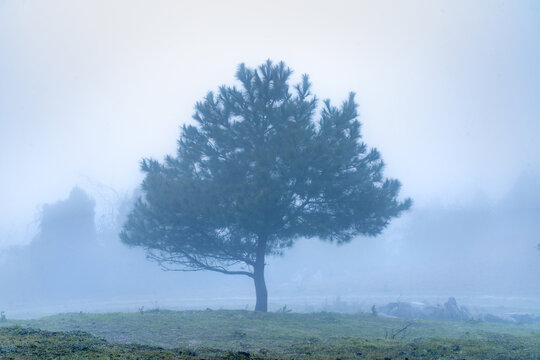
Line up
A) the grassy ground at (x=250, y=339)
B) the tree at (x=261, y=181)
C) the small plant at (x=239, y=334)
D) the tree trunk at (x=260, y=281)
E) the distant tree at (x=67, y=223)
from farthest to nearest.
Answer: the distant tree at (x=67, y=223) → the tree trunk at (x=260, y=281) → the tree at (x=261, y=181) → the small plant at (x=239, y=334) → the grassy ground at (x=250, y=339)

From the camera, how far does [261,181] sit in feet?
58.8

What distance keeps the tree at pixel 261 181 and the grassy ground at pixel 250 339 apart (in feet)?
10.9

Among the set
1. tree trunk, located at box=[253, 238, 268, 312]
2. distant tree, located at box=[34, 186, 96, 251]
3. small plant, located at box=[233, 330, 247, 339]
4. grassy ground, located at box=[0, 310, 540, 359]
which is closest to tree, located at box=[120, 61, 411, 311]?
tree trunk, located at box=[253, 238, 268, 312]

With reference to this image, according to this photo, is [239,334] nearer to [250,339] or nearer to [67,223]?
[250,339]

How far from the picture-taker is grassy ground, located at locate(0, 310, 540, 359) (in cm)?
754

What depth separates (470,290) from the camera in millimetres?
44688

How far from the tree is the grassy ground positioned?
130 inches

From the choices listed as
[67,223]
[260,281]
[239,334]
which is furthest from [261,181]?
[67,223]

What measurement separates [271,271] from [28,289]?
101 feet

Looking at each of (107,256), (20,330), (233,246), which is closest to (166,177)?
→ (233,246)

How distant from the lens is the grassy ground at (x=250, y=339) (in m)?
7.54

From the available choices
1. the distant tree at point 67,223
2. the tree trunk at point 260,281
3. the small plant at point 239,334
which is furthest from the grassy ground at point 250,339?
the distant tree at point 67,223

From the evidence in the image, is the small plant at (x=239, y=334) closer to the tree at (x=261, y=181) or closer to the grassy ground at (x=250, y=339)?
the grassy ground at (x=250, y=339)

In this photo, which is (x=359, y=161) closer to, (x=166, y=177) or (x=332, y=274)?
(x=166, y=177)
